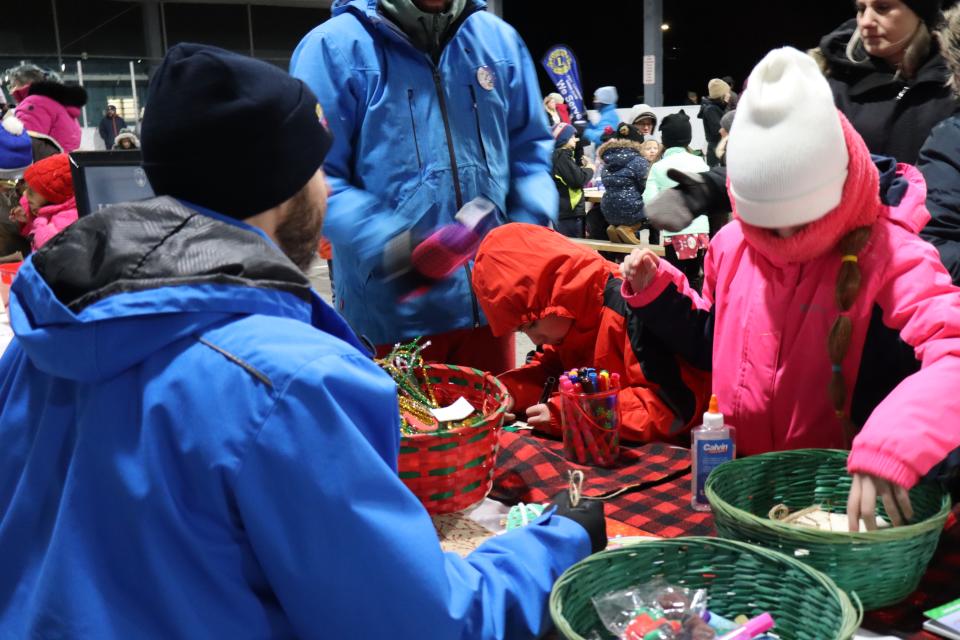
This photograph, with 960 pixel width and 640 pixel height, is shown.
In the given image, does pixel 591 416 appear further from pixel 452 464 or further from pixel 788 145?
pixel 788 145

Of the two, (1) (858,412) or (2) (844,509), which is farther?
(1) (858,412)

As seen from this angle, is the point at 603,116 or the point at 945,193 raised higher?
the point at 945,193

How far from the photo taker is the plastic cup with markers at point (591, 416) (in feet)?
5.92

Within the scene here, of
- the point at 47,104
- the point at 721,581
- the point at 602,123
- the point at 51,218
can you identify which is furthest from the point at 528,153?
the point at 602,123

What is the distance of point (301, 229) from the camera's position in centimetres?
110

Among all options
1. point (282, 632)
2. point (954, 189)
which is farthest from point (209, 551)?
point (954, 189)

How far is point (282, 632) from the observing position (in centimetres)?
88

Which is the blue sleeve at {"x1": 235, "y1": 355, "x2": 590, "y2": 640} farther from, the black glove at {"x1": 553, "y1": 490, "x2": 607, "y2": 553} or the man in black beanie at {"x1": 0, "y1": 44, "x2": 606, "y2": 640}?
the black glove at {"x1": 553, "y1": 490, "x2": 607, "y2": 553}

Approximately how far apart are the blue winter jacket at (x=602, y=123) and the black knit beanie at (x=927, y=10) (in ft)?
31.8

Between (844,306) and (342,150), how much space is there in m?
1.26

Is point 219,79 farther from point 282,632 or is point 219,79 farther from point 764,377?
point 764,377

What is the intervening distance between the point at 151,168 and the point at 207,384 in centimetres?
32

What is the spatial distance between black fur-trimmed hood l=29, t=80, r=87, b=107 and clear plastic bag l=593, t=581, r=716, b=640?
7.41m

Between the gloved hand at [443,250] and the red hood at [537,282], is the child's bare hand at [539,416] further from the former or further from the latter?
the gloved hand at [443,250]
